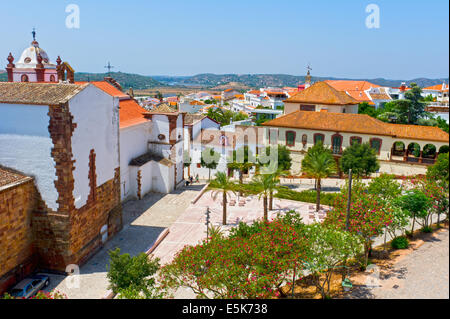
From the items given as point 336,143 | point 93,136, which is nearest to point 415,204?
point 93,136

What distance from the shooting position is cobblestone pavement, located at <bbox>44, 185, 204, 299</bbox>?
1792 centimetres

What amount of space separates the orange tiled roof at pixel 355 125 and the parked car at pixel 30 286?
1280 inches

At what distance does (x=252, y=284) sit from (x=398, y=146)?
132 ft

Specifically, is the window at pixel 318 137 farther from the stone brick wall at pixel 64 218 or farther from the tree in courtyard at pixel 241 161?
the stone brick wall at pixel 64 218

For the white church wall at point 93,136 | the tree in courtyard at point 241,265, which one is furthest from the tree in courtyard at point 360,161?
the tree in courtyard at point 241,265

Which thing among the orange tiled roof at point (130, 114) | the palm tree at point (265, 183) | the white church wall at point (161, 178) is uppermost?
the orange tiled roof at point (130, 114)

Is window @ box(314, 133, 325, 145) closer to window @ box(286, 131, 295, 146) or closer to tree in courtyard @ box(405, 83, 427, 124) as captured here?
window @ box(286, 131, 295, 146)

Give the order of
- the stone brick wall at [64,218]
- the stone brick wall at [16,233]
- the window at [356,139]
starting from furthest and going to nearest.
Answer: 1. the window at [356,139]
2. the stone brick wall at [64,218]
3. the stone brick wall at [16,233]

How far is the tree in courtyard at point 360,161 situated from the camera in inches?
1400

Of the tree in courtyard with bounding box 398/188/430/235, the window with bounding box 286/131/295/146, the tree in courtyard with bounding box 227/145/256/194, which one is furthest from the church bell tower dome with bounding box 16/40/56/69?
the tree in courtyard with bounding box 398/188/430/235

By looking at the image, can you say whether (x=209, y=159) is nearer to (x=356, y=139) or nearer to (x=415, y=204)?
(x=356, y=139)

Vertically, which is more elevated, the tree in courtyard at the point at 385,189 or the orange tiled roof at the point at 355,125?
the orange tiled roof at the point at 355,125

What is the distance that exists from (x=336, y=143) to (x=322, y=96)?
460 inches

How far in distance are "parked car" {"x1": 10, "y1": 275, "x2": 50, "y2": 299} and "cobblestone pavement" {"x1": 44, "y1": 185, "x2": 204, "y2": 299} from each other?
50cm
